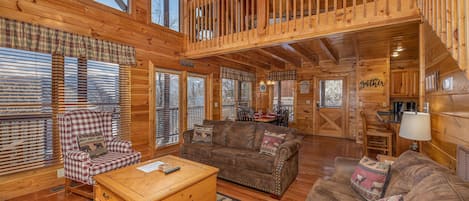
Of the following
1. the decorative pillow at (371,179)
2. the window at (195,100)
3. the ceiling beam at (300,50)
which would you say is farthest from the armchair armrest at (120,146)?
the ceiling beam at (300,50)

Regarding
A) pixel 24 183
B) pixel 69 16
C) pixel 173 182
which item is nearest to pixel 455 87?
pixel 173 182

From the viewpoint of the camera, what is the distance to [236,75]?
22.3 feet

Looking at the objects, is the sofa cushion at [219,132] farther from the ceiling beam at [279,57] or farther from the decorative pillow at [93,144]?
the ceiling beam at [279,57]

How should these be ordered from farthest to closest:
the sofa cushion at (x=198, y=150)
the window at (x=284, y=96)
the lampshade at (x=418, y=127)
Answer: the window at (x=284, y=96)
the sofa cushion at (x=198, y=150)
the lampshade at (x=418, y=127)

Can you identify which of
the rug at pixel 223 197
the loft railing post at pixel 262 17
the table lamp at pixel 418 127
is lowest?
the rug at pixel 223 197

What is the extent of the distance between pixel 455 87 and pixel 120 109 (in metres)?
4.52

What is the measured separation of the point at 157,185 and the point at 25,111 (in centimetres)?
233

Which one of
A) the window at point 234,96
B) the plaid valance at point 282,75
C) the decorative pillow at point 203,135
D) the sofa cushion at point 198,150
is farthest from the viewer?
the plaid valance at point 282,75

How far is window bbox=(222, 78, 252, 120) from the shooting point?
661 cm

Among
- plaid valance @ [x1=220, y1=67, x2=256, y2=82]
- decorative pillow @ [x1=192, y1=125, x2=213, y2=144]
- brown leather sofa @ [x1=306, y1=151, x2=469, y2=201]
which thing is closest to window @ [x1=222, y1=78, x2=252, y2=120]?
plaid valance @ [x1=220, y1=67, x2=256, y2=82]

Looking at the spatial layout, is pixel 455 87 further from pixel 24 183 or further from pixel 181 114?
pixel 24 183

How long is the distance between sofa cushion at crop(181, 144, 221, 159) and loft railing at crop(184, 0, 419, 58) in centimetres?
192

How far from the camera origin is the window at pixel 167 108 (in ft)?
14.7

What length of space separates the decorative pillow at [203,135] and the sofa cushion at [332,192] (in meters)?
2.12
